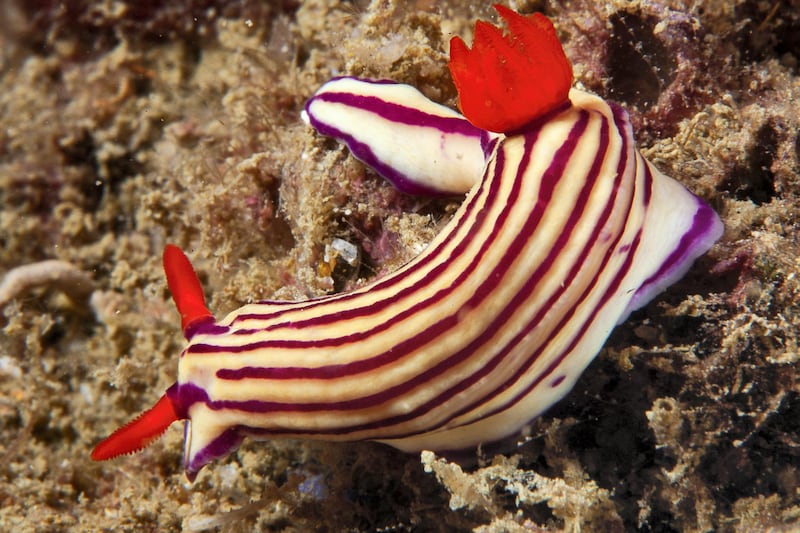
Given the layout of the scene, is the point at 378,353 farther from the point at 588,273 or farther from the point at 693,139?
the point at 693,139

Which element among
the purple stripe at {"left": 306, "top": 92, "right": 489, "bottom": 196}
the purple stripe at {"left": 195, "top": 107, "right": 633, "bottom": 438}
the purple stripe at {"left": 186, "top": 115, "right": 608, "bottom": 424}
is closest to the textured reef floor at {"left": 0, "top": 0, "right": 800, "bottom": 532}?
the purple stripe at {"left": 306, "top": 92, "right": 489, "bottom": 196}

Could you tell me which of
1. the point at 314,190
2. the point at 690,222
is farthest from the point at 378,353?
the point at 690,222

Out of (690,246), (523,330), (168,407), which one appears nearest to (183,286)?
(168,407)

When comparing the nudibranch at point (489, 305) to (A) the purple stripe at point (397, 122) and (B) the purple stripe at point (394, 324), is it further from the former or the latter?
(A) the purple stripe at point (397, 122)

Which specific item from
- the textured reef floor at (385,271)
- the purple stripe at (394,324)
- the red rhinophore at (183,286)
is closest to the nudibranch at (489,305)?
the purple stripe at (394,324)

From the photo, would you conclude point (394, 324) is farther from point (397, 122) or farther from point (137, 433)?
point (137, 433)
